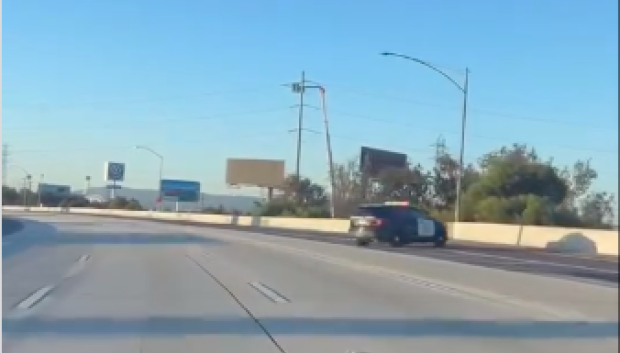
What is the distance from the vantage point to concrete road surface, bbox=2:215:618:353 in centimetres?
924

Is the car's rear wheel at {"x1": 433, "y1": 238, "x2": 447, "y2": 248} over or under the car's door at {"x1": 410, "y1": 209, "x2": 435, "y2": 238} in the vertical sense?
under

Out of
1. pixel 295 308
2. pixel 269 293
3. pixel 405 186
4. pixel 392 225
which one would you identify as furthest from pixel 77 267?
pixel 405 186

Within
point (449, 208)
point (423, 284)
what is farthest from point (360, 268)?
point (449, 208)

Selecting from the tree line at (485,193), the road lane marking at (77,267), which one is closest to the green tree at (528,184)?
the tree line at (485,193)

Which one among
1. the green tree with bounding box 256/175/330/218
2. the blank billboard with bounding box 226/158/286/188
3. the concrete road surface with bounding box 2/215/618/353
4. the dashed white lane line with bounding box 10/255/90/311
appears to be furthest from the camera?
the blank billboard with bounding box 226/158/286/188

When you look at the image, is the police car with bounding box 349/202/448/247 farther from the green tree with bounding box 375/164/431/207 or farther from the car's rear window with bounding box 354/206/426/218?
the green tree with bounding box 375/164/431/207

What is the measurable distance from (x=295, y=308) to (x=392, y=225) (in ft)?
71.8

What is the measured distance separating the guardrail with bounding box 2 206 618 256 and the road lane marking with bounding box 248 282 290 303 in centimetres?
354

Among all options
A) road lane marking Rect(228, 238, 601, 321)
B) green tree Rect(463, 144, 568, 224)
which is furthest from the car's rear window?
green tree Rect(463, 144, 568, 224)

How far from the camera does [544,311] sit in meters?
12.1

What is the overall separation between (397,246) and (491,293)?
65.7ft

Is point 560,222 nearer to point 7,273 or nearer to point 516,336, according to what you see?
point 516,336

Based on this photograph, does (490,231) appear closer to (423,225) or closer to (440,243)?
(423,225)

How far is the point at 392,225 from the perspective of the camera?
3444 centimetres
